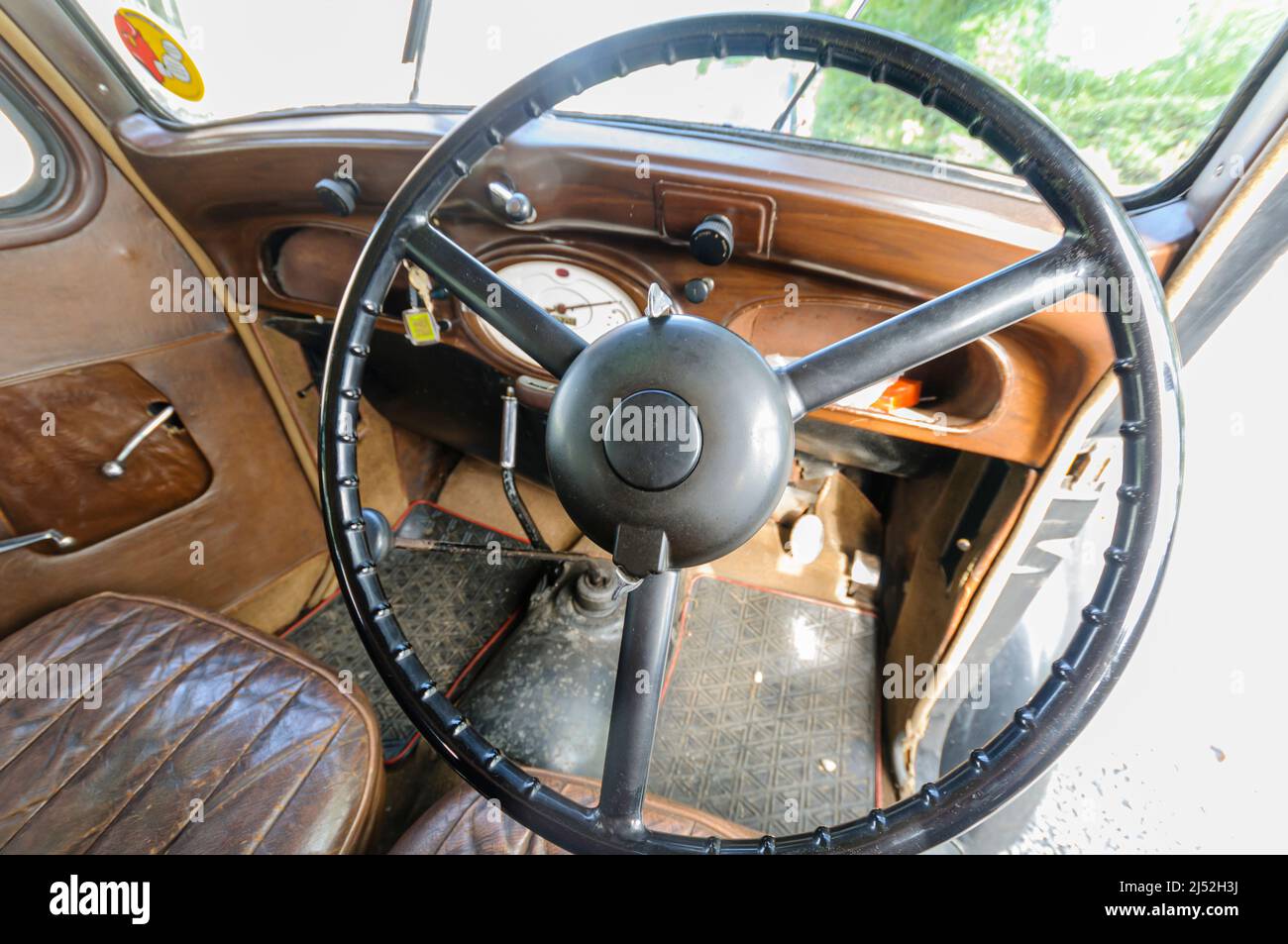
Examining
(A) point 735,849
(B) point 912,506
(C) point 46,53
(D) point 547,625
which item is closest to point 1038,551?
(B) point 912,506

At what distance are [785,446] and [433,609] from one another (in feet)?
5.53

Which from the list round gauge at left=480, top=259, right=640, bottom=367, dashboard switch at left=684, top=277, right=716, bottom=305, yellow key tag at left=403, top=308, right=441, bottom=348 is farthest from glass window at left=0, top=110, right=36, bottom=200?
dashboard switch at left=684, top=277, right=716, bottom=305

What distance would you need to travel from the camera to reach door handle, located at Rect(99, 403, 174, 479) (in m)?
1.33

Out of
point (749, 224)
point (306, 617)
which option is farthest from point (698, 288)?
point (306, 617)

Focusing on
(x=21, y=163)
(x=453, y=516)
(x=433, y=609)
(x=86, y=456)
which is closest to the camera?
(x=21, y=163)

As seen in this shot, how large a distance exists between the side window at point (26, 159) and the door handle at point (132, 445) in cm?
46

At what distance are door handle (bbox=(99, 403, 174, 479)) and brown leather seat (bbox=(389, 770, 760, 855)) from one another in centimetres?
105

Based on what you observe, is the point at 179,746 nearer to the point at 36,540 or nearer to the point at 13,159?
the point at 36,540

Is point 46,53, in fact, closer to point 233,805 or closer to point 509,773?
point 233,805

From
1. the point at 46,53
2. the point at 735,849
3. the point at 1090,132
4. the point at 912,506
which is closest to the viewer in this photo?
the point at 735,849

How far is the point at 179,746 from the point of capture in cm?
103

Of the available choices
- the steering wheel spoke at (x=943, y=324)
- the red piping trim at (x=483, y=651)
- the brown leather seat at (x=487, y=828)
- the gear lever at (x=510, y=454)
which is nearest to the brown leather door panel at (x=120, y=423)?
the red piping trim at (x=483, y=651)

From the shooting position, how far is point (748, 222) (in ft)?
3.24
